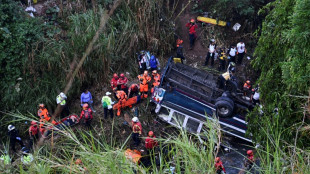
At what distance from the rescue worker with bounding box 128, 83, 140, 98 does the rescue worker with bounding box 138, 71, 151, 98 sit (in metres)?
0.19

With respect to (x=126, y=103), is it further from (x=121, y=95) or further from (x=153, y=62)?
(x=153, y=62)

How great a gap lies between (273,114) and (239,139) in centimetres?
347

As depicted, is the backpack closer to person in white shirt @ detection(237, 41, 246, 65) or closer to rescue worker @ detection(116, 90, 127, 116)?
rescue worker @ detection(116, 90, 127, 116)

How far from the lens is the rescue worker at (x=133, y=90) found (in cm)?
1101

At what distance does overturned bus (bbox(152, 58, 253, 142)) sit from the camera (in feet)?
30.9

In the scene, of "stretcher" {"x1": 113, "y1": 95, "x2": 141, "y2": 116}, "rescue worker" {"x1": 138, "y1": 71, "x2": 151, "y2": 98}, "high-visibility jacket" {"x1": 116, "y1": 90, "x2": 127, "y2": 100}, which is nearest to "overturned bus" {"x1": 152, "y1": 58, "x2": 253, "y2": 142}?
"rescue worker" {"x1": 138, "y1": 71, "x2": 151, "y2": 98}

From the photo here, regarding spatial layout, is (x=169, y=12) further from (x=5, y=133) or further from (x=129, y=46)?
(x=5, y=133)

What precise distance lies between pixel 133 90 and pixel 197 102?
238 cm

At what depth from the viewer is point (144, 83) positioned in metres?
10.9

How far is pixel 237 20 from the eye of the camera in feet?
46.6

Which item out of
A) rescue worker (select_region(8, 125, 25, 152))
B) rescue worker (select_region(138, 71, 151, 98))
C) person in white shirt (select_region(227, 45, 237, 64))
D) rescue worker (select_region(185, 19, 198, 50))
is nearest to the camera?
rescue worker (select_region(8, 125, 25, 152))

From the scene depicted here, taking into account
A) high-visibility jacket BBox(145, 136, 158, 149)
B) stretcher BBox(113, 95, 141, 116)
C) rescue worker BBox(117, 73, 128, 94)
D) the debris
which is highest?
the debris

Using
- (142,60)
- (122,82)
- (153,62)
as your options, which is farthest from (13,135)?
(153,62)

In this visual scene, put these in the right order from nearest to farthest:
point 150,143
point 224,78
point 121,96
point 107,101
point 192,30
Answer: point 150,143, point 224,78, point 107,101, point 121,96, point 192,30
